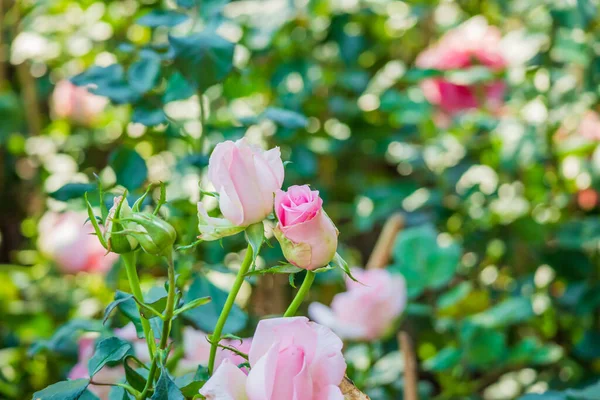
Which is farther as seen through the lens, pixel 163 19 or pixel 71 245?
pixel 71 245

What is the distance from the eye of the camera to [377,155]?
1.36 metres

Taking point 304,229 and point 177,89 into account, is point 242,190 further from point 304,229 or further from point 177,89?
point 177,89

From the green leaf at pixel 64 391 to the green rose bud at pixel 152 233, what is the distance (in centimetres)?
10

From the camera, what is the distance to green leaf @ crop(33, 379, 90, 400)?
0.39 m

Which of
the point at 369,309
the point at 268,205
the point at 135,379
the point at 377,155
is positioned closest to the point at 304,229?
the point at 268,205

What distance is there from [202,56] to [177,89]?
0.11m

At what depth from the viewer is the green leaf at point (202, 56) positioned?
619 mm

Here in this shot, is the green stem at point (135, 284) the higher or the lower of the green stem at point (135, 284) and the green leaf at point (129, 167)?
the higher

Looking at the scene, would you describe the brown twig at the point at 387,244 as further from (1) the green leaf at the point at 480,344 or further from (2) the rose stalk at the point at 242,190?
(2) the rose stalk at the point at 242,190

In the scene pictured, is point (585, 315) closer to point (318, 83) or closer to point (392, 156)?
point (392, 156)

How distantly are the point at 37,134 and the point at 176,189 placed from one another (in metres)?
0.73

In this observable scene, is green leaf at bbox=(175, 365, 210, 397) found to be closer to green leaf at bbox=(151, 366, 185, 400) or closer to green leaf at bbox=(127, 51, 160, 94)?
green leaf at bbox=(151, 366, 185, 400)

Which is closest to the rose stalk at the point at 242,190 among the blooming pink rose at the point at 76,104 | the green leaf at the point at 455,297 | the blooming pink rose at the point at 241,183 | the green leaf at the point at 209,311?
the blooming pink rose at the point at 241,183

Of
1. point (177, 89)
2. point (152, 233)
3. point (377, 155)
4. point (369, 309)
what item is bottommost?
point (377, 155)
